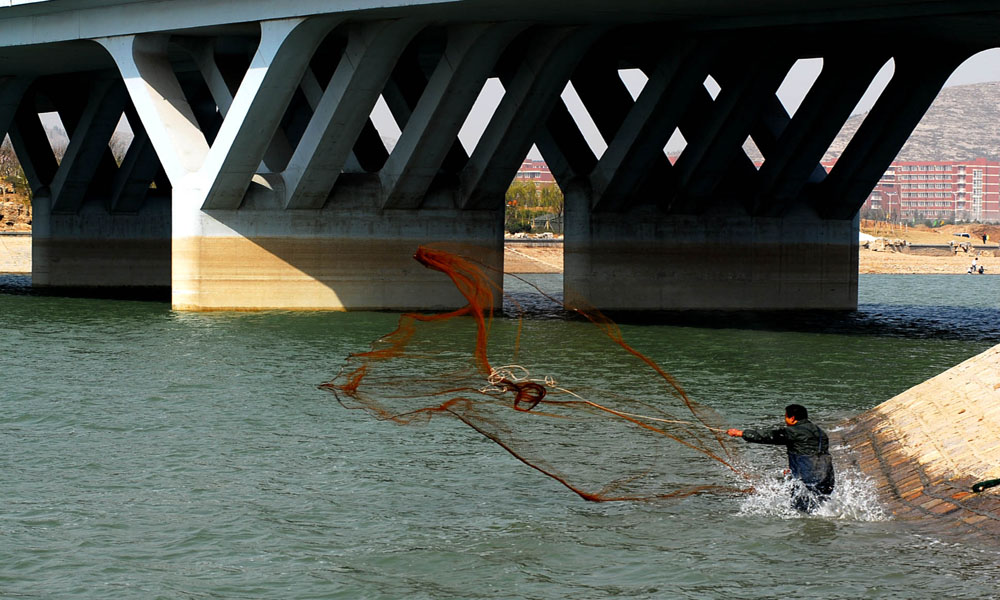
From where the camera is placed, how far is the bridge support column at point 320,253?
5031cm

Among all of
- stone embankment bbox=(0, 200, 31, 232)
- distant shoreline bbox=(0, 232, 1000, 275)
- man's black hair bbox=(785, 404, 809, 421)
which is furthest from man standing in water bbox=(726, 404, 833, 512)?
stone embankment bbox=(0, 200, 31, 232)

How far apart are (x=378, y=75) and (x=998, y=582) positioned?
122 ft

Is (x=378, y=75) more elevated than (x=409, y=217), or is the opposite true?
(x=378, y=75)

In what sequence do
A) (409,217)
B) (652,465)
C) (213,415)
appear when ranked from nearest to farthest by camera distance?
(652,465) < (213,415) < (409,217)

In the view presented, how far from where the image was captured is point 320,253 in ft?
171

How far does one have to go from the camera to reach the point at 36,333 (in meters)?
43.4

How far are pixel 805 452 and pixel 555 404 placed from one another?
27.0 ft

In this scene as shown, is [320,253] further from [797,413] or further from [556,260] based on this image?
[556,260]

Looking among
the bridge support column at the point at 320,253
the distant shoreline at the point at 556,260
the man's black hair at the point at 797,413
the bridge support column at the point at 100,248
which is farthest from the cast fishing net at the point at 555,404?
the distant shoreline at the point at 556,260

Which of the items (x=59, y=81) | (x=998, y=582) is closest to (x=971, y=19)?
(x=998, y=582)

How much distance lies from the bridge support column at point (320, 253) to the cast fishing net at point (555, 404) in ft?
38.4

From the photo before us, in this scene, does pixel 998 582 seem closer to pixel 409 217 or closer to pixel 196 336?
pixel 196 336

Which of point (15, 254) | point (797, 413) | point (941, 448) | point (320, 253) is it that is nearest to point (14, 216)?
point (15, 254)

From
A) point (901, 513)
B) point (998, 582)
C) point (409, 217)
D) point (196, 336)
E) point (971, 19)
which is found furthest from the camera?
point (409, 217)
